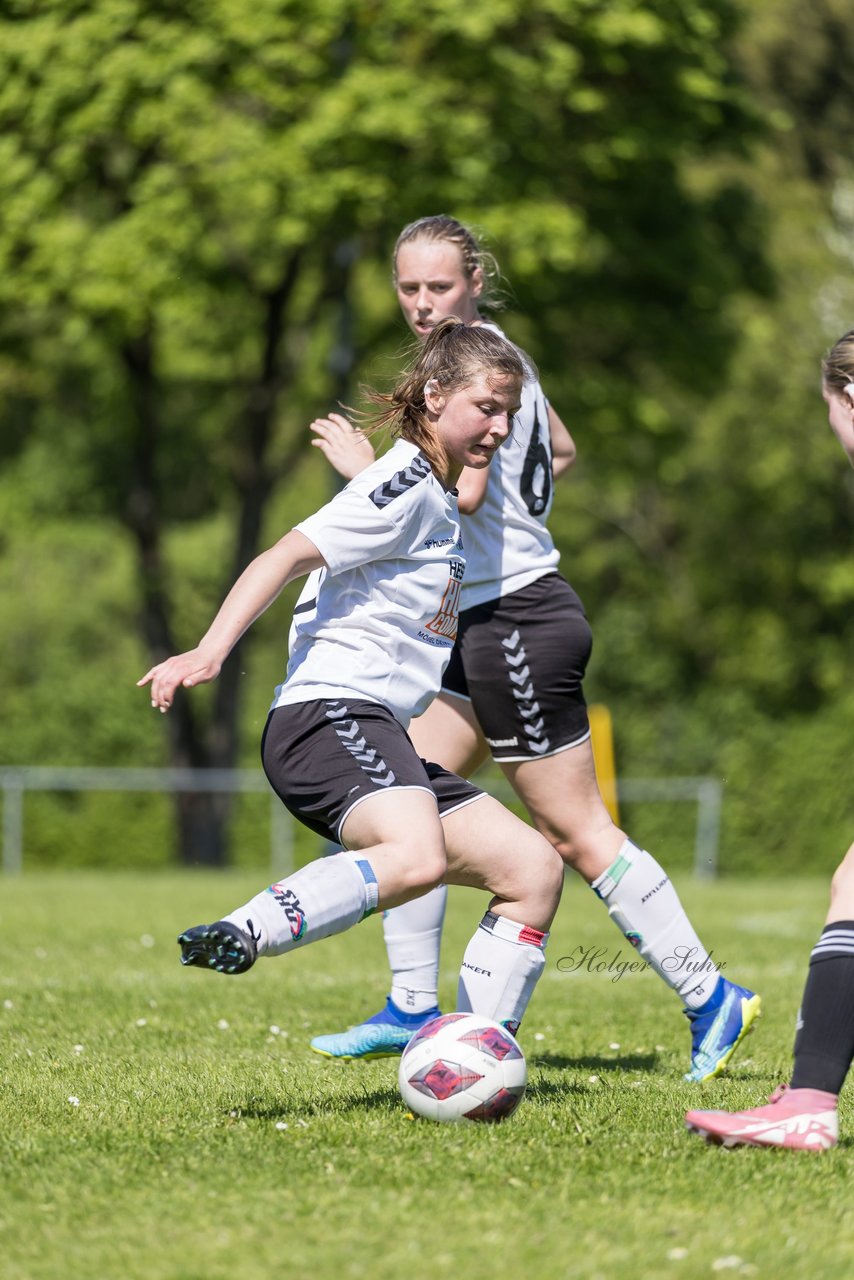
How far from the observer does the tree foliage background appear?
18.1 metres

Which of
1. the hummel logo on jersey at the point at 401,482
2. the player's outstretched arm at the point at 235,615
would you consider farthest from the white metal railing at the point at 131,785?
the player's outstretched arm at the point at 235,615

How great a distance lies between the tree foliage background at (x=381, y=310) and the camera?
59.4 ft

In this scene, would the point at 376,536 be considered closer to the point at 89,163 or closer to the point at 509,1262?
the point at 509,1262

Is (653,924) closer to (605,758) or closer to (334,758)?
(334,758)

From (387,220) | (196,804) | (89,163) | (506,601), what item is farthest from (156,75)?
(506,601)

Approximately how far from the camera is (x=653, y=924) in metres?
5.21

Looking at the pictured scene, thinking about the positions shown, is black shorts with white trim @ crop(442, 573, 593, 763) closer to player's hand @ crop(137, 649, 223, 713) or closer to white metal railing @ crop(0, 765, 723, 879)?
player's hand @ crop(137, 649, 223, 713)

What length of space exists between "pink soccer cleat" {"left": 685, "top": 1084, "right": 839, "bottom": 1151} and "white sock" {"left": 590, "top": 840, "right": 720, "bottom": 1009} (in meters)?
1.32

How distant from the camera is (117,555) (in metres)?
32.3

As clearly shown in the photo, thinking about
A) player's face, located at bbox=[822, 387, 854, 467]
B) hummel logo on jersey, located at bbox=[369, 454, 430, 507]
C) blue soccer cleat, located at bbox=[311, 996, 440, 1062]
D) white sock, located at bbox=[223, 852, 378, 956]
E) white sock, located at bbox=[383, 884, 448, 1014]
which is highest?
player's face, located at bbox=[822, 387, 854, 467]

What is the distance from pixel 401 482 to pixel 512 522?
101 centimetres

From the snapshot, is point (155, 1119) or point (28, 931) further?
point (28, 931)

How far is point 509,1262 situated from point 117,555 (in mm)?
30131

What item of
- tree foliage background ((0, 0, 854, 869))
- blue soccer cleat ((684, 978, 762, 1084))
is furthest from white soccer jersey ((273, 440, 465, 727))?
tree foliage background ((0, 0, 854, 869))
